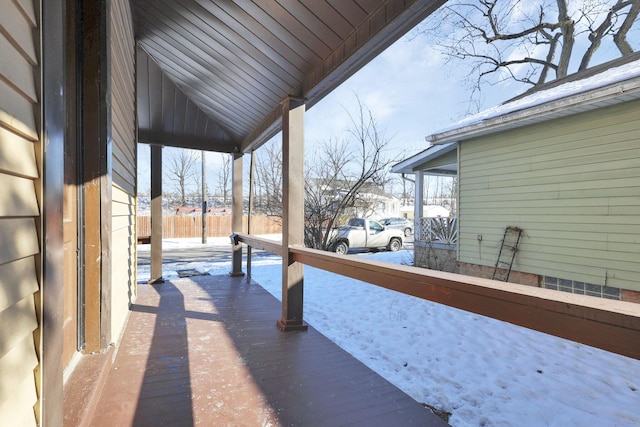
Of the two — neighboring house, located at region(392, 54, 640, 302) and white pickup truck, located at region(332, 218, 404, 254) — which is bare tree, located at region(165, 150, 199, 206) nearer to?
white pickup truck, located at region(332, 218, 404, 254)

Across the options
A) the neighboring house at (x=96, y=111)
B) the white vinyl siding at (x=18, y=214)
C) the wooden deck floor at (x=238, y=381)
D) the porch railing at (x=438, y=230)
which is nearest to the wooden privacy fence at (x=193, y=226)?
the porch railing at (x=438, y=230)

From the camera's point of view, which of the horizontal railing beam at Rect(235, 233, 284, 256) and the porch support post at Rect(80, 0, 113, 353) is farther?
the horizontal railing beam at Rect(235, 233, 284, 256)

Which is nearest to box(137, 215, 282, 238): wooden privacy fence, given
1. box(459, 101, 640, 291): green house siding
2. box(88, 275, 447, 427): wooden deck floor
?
box(459, 101, 640, 291): green house siding

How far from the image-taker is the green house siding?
441cm

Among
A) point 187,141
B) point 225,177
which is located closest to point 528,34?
point 187,141

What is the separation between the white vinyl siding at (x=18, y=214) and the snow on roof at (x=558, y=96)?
5540 millimetres

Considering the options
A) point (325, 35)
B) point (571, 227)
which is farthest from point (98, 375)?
point (571, 227)

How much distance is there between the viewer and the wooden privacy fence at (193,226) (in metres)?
16.9

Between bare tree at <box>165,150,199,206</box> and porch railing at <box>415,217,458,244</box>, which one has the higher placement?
bare tree at <box>165,150,199,206</box>

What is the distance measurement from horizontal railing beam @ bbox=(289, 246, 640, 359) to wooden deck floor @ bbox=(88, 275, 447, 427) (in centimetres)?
78

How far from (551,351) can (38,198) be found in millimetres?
4239

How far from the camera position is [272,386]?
6.97 feet

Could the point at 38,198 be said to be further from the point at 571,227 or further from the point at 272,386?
the point at 571,227

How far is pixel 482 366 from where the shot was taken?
2949 millimetres
